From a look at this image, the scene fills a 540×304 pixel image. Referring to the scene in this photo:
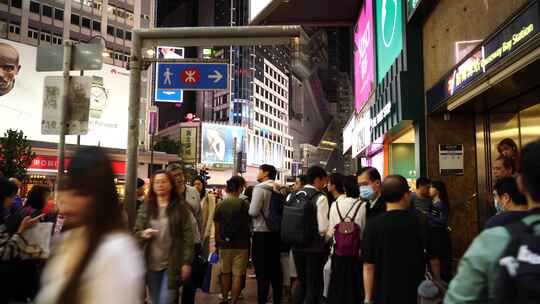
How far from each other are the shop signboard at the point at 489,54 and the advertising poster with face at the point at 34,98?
31107 millimetres

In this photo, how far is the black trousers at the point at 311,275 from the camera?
224 inches

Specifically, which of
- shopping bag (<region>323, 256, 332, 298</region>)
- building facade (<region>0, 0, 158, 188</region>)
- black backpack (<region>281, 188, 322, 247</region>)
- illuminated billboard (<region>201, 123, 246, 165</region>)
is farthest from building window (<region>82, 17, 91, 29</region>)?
shopping bag (<region>323, 256, 332, 298</region>)

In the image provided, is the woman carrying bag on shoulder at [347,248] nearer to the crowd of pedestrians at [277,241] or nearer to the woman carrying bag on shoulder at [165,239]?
the crowd of pedestrians at [277,241]

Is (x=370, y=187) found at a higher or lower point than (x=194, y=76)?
lower

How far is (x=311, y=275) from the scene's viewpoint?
5711mm

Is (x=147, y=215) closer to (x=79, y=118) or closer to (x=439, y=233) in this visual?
(x=79, y=118)

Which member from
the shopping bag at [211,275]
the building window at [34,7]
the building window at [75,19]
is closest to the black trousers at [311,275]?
the shopping bag at [211,275]

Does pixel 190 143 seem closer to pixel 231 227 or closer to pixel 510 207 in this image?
pixel 231 227

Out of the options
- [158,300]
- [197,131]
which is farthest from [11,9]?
[158,300]

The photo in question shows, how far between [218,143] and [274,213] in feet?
236

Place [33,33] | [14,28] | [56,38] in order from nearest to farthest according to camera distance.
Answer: [14,28], [33,33], [56,38]

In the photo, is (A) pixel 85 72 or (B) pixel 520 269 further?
(A) pixel 85 72

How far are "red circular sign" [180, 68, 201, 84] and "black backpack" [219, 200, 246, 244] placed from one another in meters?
2.64

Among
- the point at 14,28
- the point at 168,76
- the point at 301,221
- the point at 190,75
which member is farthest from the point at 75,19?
the point at 301,221
